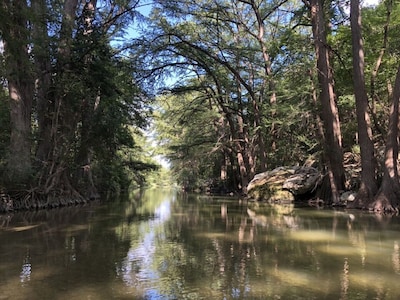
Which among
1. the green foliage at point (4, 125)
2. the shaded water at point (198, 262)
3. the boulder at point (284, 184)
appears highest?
the green foliage at point (4, 125)

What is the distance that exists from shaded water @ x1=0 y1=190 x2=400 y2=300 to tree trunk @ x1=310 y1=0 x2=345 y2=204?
6602 mm

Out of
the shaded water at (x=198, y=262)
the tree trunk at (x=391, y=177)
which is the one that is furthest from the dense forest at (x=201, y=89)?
the shaded water at (x=198, y=262)

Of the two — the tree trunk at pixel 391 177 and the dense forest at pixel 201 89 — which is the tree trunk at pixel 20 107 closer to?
the dense forest at pixel 201 89

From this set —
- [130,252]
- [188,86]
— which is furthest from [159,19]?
[130,252]

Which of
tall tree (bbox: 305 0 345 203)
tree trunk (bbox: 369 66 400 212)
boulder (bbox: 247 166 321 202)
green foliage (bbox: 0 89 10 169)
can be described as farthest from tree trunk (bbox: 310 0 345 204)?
green foliage (bbox: 0 89 10 169)

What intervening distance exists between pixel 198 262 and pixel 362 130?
33.7 feet

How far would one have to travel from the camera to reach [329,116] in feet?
51.4

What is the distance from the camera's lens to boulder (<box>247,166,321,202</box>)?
17.7 m

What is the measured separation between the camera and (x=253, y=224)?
9336 mm

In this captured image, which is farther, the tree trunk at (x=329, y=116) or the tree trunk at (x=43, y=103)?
the tree trunk at (x=329, y=116)

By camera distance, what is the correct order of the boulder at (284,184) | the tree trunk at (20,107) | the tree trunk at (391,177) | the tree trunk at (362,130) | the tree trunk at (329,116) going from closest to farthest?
the tree trunk at (20,107), the tree trunk at (391,177), the tree trunk at (362,130), the tree trunk at (329,116), the boulder at (284,184)

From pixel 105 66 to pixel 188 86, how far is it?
853cm

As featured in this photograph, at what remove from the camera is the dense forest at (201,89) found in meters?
12.3

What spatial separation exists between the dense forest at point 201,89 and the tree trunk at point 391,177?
3 cm
